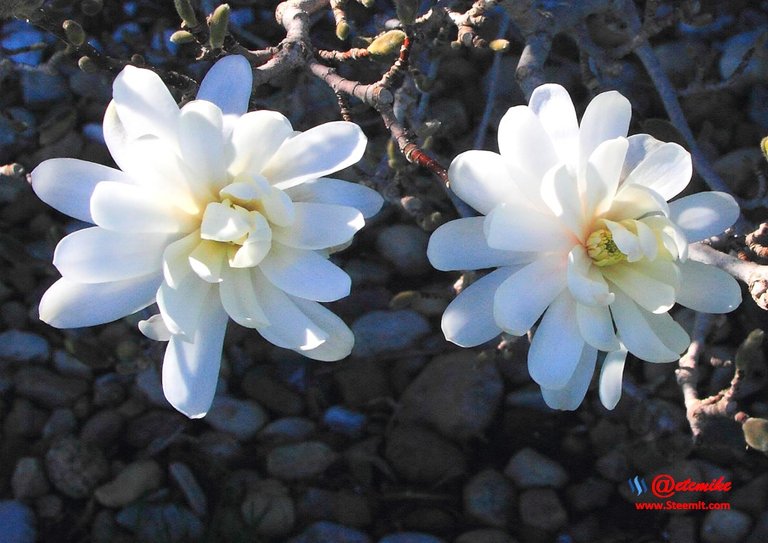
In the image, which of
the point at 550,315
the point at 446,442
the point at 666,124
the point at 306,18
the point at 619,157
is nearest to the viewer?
the point at 619,157

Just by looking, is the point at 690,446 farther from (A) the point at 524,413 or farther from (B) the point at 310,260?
(B) the point at 310,260

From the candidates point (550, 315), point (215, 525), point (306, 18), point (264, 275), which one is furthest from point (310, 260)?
point (215, 525)

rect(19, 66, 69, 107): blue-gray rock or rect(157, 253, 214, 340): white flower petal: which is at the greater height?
rect(157, 253, 214, 340): white flower petal

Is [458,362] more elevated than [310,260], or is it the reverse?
[310,260]

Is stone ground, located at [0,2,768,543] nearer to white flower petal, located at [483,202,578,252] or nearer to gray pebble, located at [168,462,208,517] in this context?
gray pebble, located at [168,462,208,517]

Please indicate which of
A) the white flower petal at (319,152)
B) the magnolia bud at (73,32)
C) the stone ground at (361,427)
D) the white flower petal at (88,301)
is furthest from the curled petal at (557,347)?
the magnolia bud at (73,32)

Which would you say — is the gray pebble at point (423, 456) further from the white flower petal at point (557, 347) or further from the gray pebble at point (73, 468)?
the white flower petal at point (557, 347)

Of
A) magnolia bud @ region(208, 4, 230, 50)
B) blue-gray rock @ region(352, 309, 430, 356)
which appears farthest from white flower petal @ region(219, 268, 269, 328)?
blue-gray rock @ region(352, 309, 430, 356)
